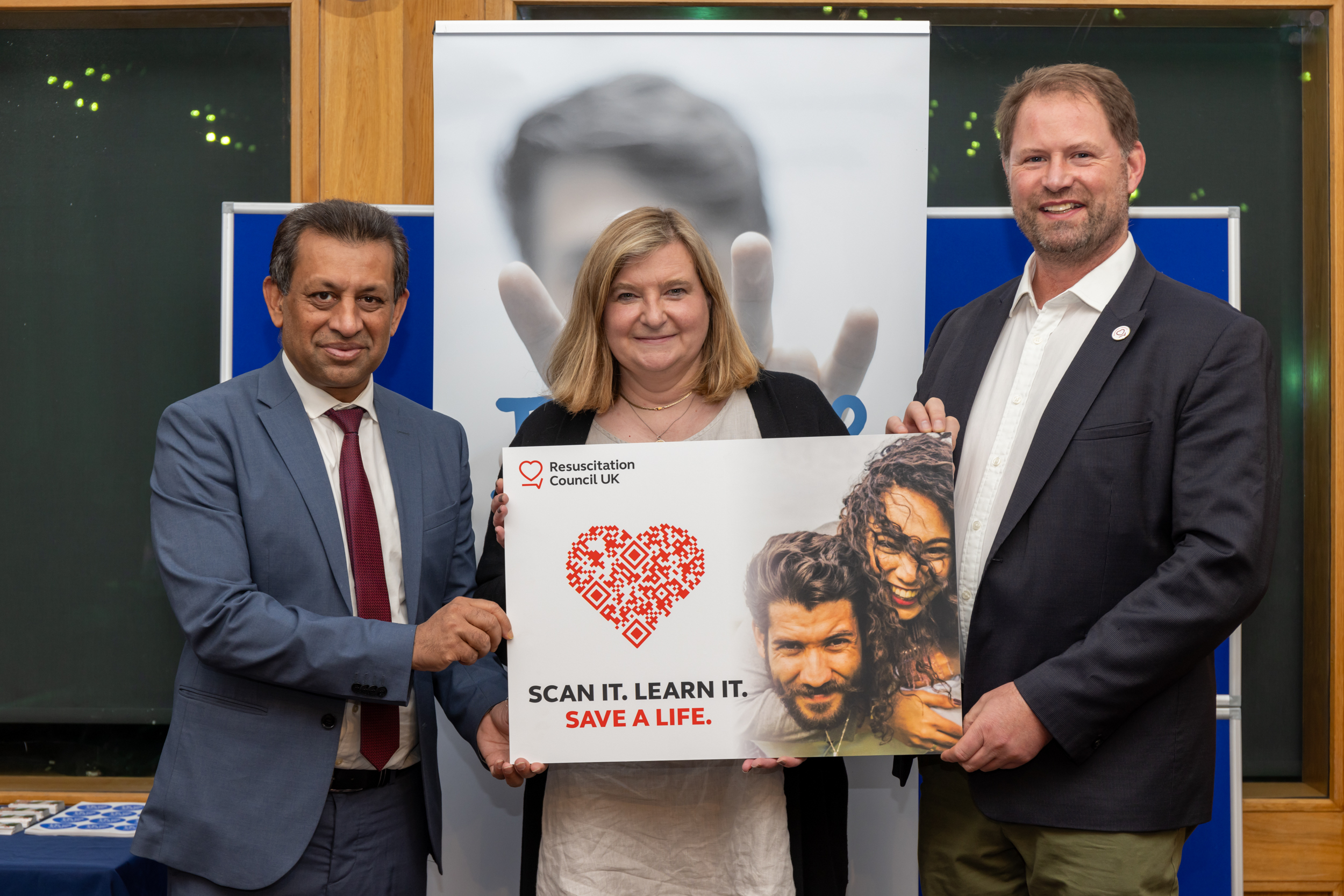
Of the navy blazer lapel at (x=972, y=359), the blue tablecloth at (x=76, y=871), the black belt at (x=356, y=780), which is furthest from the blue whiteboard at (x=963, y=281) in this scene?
the blue tablecloth at (x=76, y=871)

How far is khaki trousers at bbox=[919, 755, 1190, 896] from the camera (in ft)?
5.28

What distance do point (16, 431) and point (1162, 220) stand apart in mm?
3735

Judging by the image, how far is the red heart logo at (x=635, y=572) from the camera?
165 cm

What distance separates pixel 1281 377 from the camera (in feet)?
9.90

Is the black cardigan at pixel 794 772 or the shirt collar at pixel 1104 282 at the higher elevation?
the shirt collar at pixel 1104 282

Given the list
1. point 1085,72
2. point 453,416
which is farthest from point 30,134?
point 1085,72

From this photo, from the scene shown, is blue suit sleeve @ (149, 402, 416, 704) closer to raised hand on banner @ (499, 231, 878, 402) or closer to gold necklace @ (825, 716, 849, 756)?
gold necklace @ (825, 716, 849, 756)

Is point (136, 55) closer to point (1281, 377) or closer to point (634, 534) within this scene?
point (634, 534)

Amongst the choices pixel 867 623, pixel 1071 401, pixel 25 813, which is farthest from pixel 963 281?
pixel 25 813

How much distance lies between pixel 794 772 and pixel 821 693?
0.24 m

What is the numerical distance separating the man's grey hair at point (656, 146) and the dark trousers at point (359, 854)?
4.58 feet

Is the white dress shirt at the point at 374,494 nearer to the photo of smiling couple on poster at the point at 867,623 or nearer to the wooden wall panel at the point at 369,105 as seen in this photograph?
the photo of smiling couple on poster at the point at 867,623

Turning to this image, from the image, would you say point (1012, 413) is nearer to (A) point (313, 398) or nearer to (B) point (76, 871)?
(A) point (313, 398)

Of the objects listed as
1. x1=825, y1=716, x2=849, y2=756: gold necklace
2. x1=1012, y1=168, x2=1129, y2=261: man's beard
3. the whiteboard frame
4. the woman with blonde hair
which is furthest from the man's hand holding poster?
the whiteboard frame
